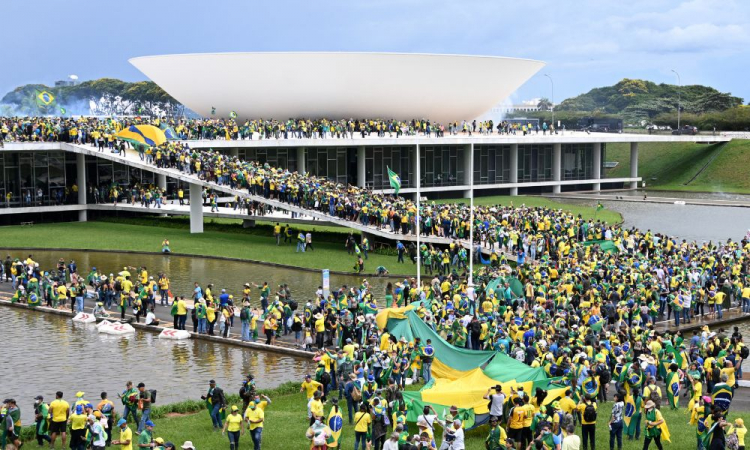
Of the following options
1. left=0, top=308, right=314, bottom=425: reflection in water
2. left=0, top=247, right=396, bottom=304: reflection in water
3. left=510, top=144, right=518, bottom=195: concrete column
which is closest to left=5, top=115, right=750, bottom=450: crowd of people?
left=0, top=308, right=314, bottom=425: reflection in water

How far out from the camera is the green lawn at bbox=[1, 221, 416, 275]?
39.4 m

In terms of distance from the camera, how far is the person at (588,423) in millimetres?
15959

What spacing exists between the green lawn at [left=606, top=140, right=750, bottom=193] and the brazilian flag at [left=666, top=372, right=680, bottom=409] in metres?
52.8

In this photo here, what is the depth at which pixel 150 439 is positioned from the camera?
50.1 feet

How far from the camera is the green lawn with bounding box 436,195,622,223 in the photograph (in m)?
53.1

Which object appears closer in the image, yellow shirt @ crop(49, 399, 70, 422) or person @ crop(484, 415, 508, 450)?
person @ crop(484, 415, 508, 450)

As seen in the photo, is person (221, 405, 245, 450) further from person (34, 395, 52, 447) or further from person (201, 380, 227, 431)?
person (34, 395, 52, 447)

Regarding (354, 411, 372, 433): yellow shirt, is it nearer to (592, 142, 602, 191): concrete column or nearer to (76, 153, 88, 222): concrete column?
(76, 153, 88, 222): concrete column

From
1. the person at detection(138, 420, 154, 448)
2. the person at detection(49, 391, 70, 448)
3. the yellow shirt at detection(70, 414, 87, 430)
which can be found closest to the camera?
the person at detection(138, 420, 154, 448)

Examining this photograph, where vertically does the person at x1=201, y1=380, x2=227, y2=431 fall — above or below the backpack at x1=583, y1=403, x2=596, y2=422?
below

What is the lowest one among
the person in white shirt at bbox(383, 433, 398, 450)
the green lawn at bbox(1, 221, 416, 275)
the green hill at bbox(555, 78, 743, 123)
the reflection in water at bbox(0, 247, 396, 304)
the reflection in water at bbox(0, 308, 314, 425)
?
the reflection in water at bbox(0, 308, 314, 425)

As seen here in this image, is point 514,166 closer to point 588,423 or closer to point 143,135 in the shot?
point 143,135

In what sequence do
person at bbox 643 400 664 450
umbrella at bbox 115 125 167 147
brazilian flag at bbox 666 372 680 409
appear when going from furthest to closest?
umbrella at bbox 115 125 167 147
brazilian flag at bbox 666 372 680 409
person at bbox 643 400 664 450

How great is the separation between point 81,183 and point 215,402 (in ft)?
124
